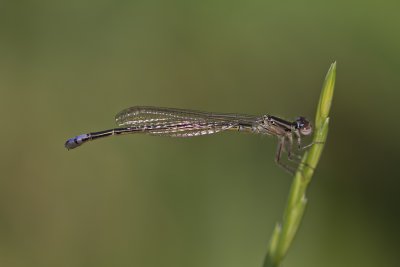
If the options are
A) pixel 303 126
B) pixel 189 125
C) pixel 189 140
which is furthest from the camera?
pixel 189 140

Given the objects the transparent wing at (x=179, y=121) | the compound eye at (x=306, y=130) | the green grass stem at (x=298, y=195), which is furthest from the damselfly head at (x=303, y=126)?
the green grass stem at (x=298, y=195)

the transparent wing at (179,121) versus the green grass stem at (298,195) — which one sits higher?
the transparent wing at (179,121)

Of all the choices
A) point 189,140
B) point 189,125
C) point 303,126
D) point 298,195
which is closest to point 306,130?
point 303,126

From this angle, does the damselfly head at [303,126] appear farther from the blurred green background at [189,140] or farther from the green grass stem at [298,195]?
the green grass stem at [298,195]

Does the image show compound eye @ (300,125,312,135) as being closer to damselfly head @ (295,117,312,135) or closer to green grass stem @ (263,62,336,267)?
damselfly head @ (295,117,312,135)

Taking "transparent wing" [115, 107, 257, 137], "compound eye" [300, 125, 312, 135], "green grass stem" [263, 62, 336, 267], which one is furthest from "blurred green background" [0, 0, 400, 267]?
"green grass stem" [263, 62, 336, 267]

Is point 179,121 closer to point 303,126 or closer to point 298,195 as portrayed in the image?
point 303,126
